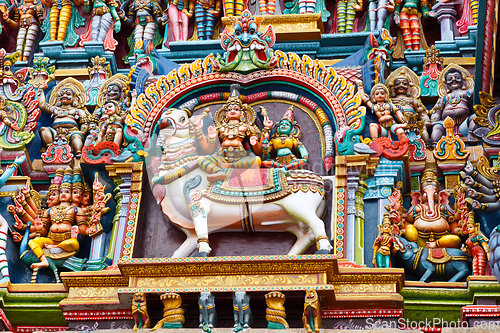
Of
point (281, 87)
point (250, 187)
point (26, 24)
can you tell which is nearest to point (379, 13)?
point (281, 87)

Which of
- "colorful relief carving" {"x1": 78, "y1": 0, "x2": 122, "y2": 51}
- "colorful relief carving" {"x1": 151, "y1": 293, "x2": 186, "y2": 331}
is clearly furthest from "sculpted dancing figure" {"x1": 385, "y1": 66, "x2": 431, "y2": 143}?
"colorful relief carving" {"x1": 78, "y1": 0, "x2": 122, "y2": 51}

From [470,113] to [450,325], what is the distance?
364 centimetres

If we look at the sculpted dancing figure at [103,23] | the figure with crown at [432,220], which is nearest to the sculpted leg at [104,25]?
the sculpted dancing figure at [103,23]

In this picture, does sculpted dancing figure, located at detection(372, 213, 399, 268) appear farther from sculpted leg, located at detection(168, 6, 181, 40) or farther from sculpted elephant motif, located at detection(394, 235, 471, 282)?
sculpted leg, located at detection(168, 6, 181, 40)

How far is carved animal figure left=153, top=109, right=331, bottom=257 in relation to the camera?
46.6 ft

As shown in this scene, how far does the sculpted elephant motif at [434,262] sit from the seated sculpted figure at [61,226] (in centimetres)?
441

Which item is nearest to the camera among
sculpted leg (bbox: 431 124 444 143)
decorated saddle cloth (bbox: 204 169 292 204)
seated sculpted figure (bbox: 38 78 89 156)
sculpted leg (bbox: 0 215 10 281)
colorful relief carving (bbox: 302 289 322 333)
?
colorful relief carving (bbox: 302 289 322 333)

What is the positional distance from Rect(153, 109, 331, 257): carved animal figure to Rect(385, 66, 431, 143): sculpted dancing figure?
2128 millimetres

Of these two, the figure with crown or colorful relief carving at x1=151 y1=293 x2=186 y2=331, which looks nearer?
colorful relief carving at x1=151 y1=293 x2=186 y2=331

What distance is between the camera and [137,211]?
14766mm

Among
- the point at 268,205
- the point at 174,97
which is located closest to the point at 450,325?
the point at 268,205

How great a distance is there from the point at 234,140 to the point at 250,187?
2.93 feet

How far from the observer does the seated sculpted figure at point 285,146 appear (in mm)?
14922

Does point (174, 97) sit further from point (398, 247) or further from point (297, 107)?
point (398, 247)
